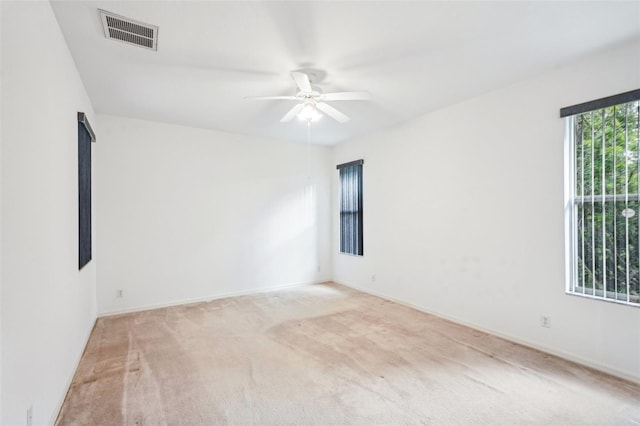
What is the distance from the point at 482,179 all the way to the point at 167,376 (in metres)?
3.67

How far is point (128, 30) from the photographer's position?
2.24m

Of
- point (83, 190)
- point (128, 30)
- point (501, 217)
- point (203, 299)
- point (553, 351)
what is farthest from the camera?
point (203, 299)

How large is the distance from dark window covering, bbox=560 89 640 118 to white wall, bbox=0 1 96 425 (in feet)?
12.7

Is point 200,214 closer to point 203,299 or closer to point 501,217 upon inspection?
point 203,299

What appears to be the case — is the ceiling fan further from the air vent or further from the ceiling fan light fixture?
the air vent

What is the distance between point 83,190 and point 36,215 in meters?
1.70

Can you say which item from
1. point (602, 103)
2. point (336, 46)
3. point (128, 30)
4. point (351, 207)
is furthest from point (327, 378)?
point (351, 207)

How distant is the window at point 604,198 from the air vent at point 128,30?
11.6ft

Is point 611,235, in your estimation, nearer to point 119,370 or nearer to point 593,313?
point 593,313

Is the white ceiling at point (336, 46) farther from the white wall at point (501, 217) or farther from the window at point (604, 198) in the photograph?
the window at point (604, 198)

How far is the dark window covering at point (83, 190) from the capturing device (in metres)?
2.91

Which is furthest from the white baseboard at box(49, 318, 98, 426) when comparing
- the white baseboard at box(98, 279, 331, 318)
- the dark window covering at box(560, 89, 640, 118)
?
the dark window covering at box(560, 89, 640, 118)

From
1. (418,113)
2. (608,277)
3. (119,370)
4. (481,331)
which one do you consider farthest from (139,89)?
(608,277)

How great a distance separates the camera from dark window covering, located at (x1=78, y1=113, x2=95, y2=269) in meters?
2.91
